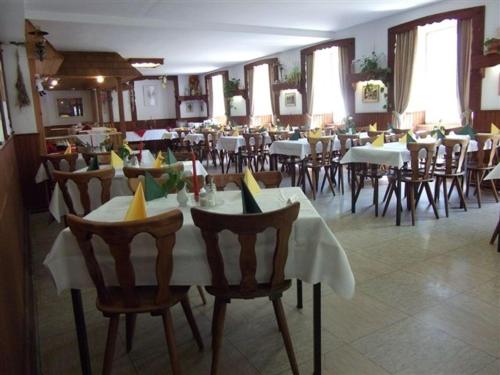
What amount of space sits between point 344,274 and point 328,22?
7.09m

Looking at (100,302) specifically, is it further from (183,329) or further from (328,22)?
(328,22)

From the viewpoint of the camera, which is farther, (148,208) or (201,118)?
(201,118)

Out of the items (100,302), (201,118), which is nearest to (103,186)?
(100,302)

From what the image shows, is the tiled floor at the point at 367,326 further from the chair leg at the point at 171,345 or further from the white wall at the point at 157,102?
the white wall at the point at 157,102

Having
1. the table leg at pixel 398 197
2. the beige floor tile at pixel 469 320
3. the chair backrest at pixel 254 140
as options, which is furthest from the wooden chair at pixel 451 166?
the chair backrest at pixel 254 140

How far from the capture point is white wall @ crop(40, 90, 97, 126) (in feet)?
49.6

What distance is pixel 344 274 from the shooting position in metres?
1.75

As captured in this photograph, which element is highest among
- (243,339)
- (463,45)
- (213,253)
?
(463,45)

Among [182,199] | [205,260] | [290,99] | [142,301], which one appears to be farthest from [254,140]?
[142,301]

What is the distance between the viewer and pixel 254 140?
24.4 feet

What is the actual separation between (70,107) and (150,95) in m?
3.01

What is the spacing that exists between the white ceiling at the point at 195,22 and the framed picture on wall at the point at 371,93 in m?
1.21

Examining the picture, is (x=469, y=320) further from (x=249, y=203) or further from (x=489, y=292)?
(x=249, y=203)

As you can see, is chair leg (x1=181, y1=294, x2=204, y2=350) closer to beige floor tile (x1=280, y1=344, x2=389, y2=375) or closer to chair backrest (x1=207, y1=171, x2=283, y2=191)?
beige floor tile (x1=280, y1=344, x2=389, y2=375)
